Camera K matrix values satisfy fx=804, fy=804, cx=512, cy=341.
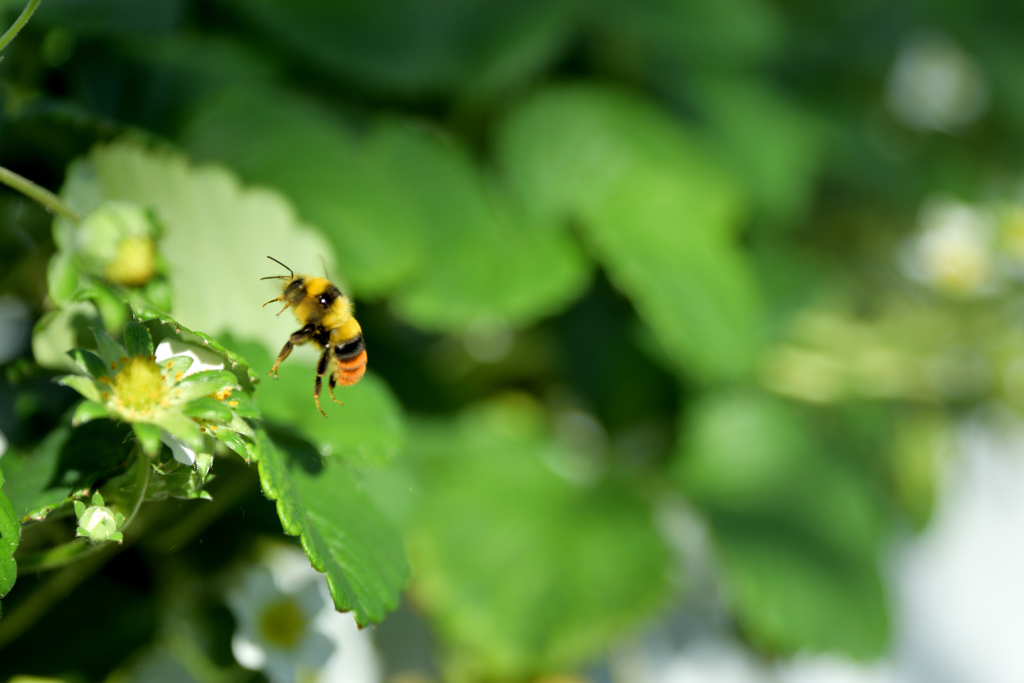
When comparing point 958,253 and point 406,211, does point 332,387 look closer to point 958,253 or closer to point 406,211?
point 406,211

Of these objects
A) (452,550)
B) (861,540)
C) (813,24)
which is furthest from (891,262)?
(452,550)

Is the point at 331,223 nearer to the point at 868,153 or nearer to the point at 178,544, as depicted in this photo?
the point at 178,544

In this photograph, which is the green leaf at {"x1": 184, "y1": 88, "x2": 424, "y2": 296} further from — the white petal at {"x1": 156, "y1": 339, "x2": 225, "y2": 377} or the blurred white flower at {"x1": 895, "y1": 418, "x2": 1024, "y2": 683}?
the blurred white flower at {"x1": 895, "y1": 418, "x2": 1024, "y2": 683}

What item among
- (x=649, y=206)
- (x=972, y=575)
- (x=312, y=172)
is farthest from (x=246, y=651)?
(x=972, y=575)

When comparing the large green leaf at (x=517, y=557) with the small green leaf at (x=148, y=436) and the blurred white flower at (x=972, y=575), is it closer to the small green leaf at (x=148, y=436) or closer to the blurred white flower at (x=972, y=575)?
the small green leaf at (x=148, y=436)

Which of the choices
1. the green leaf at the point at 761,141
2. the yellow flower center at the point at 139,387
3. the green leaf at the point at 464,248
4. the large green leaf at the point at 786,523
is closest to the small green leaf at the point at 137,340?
the yellow flower center at the point at 139,387

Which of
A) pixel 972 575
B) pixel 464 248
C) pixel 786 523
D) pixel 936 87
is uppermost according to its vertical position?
pixel 936 87

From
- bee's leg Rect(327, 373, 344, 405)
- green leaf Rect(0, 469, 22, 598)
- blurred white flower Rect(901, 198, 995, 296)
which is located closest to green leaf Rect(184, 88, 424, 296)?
bee's leg Rect(327, 373, 344, 405)
